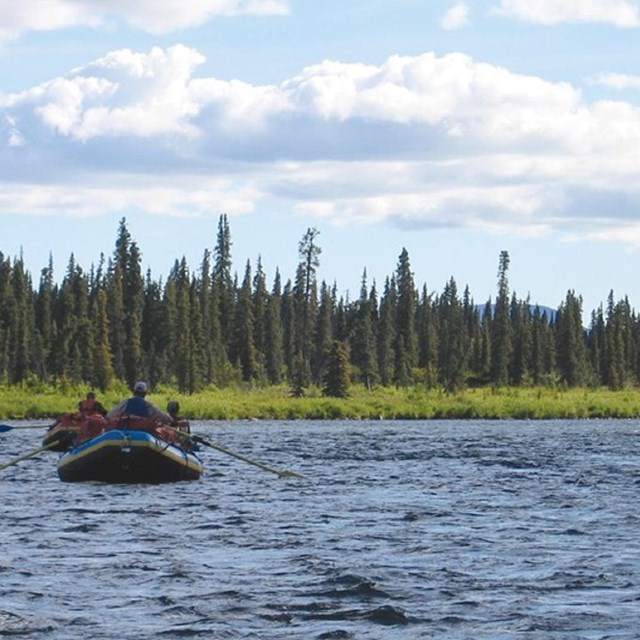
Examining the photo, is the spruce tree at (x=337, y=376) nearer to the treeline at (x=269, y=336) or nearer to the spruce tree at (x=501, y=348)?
the treeline at (x=269, y=336)

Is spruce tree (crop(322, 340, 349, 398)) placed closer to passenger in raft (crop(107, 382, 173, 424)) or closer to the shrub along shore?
the shrub along shore

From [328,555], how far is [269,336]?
118768mm

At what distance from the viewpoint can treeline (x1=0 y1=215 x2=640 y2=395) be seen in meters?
118

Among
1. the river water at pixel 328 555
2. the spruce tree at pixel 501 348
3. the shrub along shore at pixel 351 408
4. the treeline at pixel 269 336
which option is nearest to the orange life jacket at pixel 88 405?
the river water at pixel 328 555

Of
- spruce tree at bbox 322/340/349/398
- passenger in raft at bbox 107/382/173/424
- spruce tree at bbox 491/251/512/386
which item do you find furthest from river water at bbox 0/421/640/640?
spruce tree at bbox 491/251/512/386

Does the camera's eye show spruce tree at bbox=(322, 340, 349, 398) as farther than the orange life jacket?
Yes

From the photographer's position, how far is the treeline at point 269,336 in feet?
386

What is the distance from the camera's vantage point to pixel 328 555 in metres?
21.2

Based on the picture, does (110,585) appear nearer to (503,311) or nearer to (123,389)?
(123,389)

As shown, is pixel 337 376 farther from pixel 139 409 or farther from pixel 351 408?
pixel 139 409

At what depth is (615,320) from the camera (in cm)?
15575

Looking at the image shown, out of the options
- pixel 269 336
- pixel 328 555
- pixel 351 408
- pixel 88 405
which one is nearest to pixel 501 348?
pixel 269 336

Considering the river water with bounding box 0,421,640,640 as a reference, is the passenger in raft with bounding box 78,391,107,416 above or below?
above

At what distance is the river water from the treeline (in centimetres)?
7374
